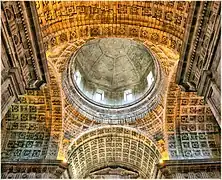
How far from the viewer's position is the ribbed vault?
19344mm

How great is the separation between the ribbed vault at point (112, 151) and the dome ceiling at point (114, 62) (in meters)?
5.19

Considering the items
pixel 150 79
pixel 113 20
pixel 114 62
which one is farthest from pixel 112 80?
pixel 113 20

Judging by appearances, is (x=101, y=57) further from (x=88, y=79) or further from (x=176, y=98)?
(x=176, y=98)

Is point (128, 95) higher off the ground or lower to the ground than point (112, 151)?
higher

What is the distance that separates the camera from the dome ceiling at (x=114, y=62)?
23.7 meters

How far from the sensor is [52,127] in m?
19.0

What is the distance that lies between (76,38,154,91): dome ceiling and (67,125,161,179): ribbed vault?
5188 mm

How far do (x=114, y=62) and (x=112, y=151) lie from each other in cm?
798

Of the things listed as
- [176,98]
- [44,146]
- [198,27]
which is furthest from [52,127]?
[198,27]

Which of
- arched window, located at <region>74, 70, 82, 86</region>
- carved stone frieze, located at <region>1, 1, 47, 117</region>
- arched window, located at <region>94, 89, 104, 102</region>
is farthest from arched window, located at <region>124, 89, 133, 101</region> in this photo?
carved stone frieze, located at <region>1, 1, 47, 117</region>

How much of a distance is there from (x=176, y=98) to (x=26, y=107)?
9.53m

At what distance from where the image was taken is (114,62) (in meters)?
25.6

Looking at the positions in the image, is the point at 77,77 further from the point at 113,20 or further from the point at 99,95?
the point at 113,20

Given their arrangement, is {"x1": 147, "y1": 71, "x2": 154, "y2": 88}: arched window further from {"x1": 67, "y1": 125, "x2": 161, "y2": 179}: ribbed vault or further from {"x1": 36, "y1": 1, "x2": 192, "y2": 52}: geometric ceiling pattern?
{"x1": 36, "y1": 1, "x2": 192, "y2": 52}: geometric ceiling pattern
